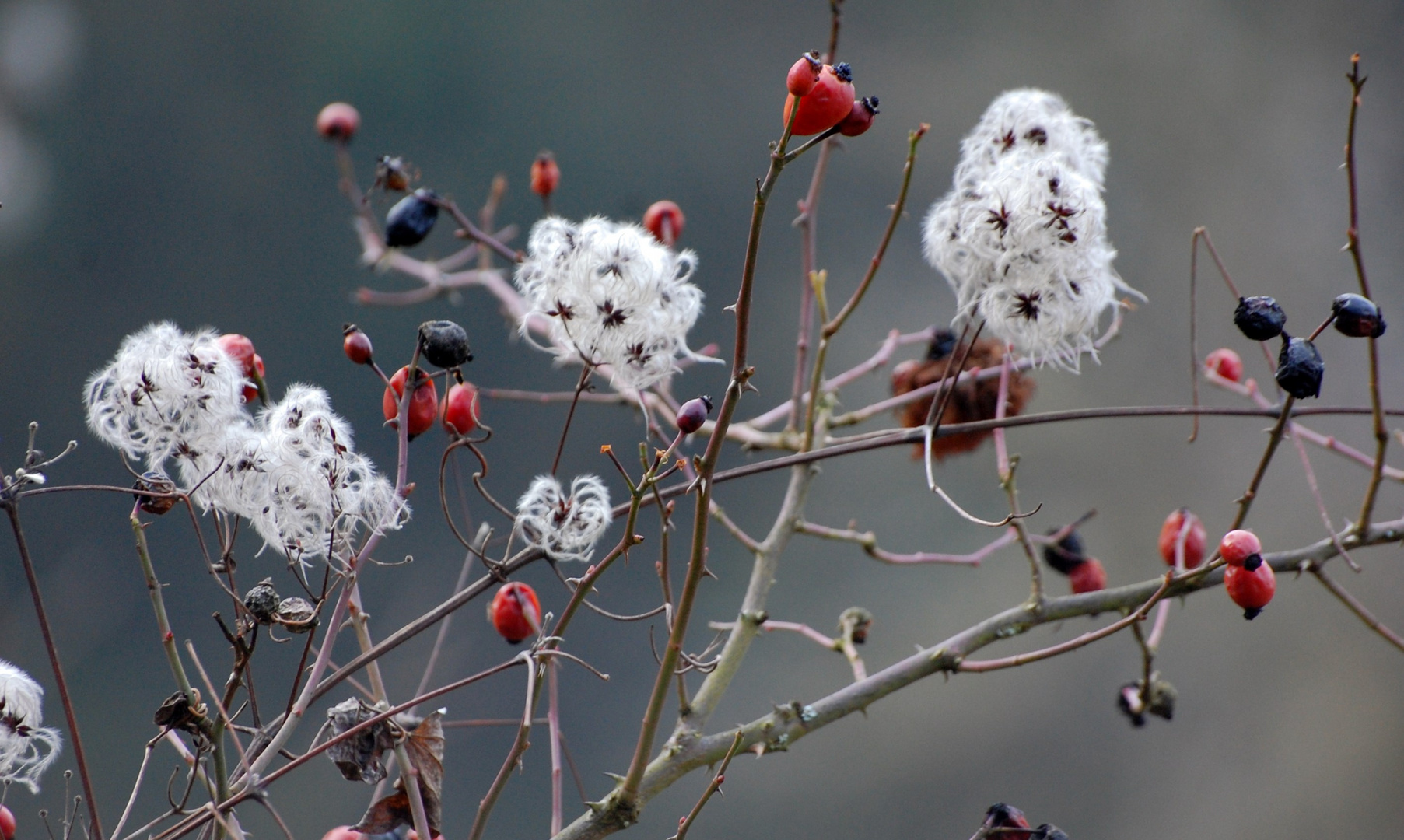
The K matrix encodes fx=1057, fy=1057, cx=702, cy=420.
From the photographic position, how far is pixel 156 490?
477 mm

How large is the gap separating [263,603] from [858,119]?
34 centimetres

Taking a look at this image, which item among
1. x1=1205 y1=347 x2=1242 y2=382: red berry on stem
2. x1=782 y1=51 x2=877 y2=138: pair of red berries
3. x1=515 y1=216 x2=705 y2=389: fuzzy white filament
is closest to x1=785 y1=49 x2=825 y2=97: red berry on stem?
x1=782 y1=51 x2=877 y2=138: pair of red berries

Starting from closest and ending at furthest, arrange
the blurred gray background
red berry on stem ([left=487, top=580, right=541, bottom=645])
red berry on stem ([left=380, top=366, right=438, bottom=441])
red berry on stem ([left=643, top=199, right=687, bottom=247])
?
red berry on stem ([left=380, top=366, right=438, bottom=441]) → red berry on stem ([left=487, top=580, right=541, bottom=645]) → red berry on stem ([left=643, top=199, right=687, bottom=247]) → the blurred gray background

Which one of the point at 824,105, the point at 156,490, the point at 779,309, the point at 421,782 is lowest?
the point at 421,782

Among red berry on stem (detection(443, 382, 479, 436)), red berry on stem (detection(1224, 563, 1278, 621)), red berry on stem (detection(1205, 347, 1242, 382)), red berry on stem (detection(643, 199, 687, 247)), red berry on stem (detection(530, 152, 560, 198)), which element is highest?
red berry on stem (detection(530, 152, 560, 198))

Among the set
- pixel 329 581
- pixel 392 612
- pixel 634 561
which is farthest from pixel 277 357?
pixel 329 581

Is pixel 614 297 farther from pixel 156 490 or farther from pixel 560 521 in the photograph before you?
pixel 156 490

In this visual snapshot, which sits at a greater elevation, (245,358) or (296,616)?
(245,358)

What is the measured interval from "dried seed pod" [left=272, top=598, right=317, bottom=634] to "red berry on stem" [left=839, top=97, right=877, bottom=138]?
1.05 feet

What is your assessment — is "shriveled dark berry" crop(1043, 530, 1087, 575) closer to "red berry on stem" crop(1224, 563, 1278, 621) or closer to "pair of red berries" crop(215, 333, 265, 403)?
"red berry on stem" crop(1224, 563, 1278, 621)

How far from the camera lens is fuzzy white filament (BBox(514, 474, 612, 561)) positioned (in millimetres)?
541

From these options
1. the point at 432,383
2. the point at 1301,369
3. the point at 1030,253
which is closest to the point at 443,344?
the point at 432,383

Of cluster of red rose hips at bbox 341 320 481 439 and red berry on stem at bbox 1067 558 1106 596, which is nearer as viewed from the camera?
cluster of red rose hips at bbox 341 320 481 439

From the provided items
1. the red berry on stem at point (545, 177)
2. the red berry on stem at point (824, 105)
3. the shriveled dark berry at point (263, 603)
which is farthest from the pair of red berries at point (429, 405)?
the red berry on stem at point (545, 177)
